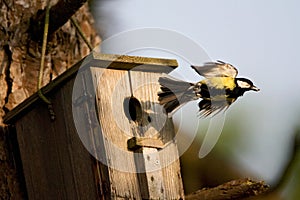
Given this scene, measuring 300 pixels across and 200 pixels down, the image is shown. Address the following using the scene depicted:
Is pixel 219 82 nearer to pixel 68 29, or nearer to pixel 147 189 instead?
pixel 147 189

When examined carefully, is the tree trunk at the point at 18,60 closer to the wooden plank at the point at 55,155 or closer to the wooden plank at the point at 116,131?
the wooden plank at the point at 55,155

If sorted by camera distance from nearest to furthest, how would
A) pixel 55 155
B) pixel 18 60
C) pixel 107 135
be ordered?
1. pixel 107 135
2. pixel 55 155
3. pixel 18 60

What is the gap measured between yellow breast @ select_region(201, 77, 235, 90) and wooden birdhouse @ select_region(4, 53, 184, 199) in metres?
0.10

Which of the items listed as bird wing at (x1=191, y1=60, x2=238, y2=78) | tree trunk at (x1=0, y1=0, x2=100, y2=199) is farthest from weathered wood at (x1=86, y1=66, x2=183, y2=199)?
tree trunk at (x1=0, y1=0, x2=100, y2=199)

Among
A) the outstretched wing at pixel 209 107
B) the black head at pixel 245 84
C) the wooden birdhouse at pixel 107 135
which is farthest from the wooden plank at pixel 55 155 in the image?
the black head at pixel 245 84

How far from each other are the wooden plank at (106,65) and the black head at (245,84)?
16 cm

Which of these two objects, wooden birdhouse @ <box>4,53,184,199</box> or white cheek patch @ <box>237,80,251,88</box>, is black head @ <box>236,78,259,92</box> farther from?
wooden birdhouse @ <box>4,53,184,199</box>

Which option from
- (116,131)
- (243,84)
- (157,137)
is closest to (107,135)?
(116,131)

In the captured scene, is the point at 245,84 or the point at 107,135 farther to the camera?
the point at 245,84

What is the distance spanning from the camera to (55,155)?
2.34m

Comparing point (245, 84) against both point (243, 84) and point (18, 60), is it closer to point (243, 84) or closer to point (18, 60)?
point (243, 84)

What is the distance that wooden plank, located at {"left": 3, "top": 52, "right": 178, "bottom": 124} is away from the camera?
224 centimetres

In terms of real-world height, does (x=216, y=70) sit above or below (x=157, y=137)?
above

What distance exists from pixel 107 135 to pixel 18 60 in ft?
2.12
